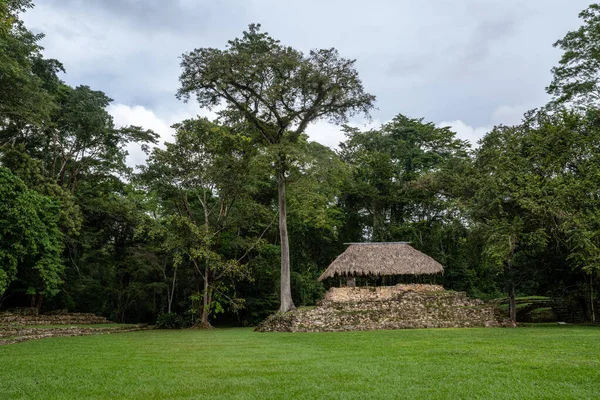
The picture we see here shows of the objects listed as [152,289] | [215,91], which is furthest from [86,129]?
[152,289]

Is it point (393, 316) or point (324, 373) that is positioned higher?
point (324, 373)

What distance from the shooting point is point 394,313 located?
56.1 ft

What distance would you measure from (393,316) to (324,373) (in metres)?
11.8

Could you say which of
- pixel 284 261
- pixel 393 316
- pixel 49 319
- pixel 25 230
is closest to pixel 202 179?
pixel 284 261

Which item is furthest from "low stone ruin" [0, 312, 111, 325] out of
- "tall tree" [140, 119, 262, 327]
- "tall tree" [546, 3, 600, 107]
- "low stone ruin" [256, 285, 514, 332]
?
"tall tree" [546, 3, 600, 107]

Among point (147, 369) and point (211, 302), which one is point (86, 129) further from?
point (147, 369)

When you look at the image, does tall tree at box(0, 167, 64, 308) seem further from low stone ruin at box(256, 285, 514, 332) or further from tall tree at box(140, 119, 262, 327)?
low stone ruin at box(256, 285, 514, 332)

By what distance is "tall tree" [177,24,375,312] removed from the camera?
19188 mm

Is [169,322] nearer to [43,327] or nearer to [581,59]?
[43,327]

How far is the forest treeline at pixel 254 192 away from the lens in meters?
15.6

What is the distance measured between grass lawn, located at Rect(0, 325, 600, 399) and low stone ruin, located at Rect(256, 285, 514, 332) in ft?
25.4

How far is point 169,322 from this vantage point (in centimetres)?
2270

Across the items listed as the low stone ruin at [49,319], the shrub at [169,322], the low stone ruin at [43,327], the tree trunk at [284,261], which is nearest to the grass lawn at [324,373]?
the low stone ruin at [43,327]

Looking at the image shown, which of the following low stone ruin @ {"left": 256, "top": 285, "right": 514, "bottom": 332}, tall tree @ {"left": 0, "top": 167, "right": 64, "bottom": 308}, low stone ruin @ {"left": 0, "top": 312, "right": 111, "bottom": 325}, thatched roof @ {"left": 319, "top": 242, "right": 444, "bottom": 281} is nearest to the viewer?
tall tree @ {"left": 0, "top": 167, "right": 64, "bottom": 308}
